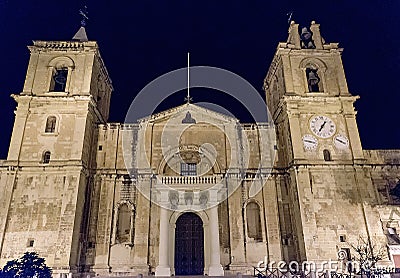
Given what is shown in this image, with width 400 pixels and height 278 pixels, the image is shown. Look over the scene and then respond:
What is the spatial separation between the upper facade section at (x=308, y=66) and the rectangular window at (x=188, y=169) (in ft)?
27.8

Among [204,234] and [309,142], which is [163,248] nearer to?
[204,234]

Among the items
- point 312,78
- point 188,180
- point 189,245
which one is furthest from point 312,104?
point 189,245

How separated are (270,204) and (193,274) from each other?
22.3ft

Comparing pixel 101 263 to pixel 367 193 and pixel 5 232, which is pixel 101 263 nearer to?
pixel 5 232

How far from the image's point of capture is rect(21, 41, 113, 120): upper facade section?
24.8m

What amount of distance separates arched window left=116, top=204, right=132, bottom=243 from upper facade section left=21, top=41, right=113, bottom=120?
8311mm

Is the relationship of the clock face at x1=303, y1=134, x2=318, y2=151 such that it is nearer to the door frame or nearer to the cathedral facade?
the cathedral facade

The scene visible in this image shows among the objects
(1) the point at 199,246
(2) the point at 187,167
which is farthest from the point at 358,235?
(2) the point at 187,167

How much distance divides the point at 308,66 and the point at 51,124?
19218mm

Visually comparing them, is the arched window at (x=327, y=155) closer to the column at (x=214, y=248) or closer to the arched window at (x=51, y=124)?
the column at (x=214, y=248)

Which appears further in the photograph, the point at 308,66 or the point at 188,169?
the point at 308,66

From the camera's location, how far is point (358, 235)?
68.6 feet

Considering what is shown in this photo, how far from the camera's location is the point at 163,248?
2147 centimetres

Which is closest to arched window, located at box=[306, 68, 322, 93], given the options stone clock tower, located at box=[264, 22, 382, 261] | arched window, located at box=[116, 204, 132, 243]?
stone clock tower, located at box=[264, 22, 382, 261]
